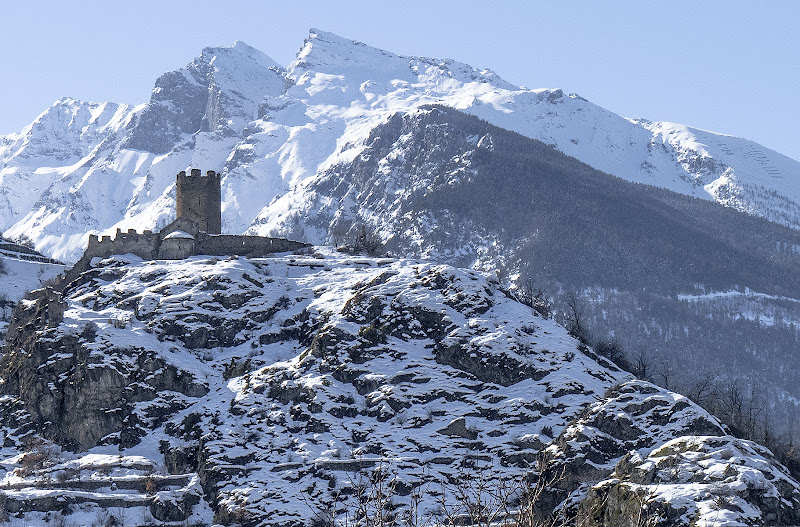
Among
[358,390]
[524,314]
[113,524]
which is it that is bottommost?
[113,524]

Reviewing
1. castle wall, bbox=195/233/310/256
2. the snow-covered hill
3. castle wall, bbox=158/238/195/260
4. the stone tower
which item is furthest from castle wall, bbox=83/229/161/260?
the stone tower

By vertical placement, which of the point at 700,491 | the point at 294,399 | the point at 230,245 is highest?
the point at 230,245

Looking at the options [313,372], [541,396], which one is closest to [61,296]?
[313,372]

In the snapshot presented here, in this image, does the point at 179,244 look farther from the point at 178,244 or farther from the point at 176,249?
the point at 176,249

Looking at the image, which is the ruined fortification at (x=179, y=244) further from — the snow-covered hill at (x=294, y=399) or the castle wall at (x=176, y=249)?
the snow-covered hill at (x=294, y=399)

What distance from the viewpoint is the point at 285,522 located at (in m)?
91.6

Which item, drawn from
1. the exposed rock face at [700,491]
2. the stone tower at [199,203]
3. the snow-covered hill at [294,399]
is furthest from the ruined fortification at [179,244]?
the exposed rock face at [700,491]

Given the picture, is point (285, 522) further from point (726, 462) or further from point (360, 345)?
point (726, 462)

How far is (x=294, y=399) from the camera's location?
105938mm

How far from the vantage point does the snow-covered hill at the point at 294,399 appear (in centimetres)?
9344

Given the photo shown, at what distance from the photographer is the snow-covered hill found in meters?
93.4

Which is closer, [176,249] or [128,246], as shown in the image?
[176,249]

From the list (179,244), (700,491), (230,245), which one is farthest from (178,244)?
(700,491)

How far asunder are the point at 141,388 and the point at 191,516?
16.7m
